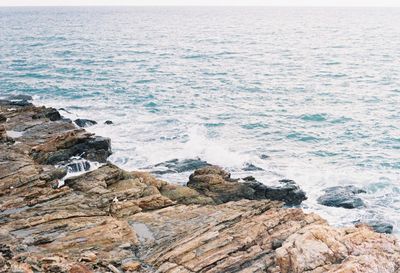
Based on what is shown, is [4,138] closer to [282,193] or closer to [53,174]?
[53,174]

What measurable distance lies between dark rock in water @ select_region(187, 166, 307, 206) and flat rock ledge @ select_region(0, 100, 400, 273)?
95 mm

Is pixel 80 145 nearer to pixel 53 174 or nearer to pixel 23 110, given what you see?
pixel 53 174

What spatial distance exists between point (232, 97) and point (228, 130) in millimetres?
16097

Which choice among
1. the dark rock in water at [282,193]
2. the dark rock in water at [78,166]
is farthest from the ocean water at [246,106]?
the dark rock in water at [78,166]

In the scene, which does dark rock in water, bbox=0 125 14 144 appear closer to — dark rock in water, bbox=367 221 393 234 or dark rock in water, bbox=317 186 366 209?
dark rock in water, bbox=317 186 366 209

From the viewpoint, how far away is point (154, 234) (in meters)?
22.5

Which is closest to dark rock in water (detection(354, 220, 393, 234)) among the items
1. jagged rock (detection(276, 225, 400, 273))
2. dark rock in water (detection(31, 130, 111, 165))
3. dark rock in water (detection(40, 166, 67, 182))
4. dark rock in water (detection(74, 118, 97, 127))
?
jagged rock (detection(276, 225, 400, 273))

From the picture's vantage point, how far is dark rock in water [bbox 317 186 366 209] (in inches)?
1261

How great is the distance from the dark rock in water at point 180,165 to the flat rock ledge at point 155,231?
18.7 feet

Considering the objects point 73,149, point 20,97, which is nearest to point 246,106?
point 73,149

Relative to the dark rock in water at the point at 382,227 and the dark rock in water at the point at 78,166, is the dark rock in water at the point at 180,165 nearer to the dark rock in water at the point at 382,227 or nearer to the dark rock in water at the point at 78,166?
the dark rock in water at the point at 78,166

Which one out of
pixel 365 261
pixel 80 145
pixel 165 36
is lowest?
pixel 165 36

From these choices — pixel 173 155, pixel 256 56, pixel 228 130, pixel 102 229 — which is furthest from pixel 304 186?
pixel 256 56

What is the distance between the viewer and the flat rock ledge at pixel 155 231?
56.5 ft
